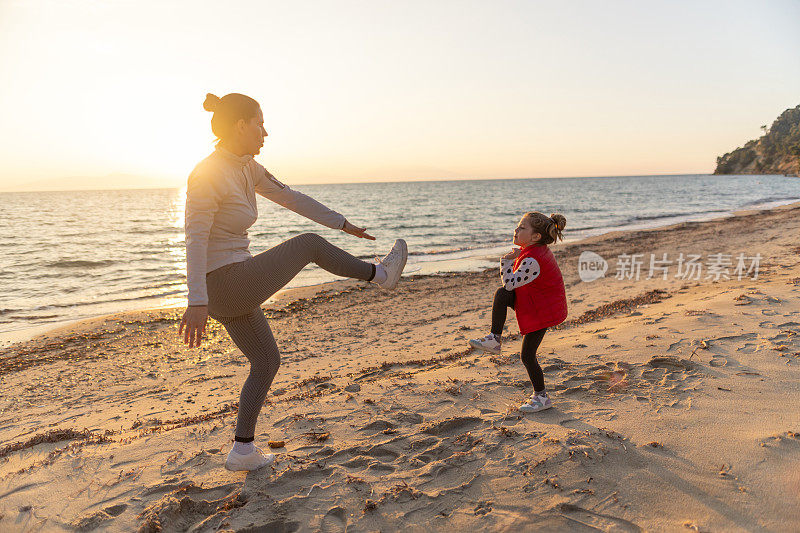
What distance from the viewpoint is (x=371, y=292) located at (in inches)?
506

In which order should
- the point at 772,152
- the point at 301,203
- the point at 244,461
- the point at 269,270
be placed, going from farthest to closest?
the point at 772,152
the point at 301,203
the point at 244,461
the point at 269,270

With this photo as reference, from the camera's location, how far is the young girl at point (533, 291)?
3.76 m

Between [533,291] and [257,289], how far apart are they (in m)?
2.24

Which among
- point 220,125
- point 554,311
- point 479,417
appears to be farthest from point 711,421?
point 220,125

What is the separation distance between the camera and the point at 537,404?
3922 millimetres

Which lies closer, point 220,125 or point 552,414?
point 220,125

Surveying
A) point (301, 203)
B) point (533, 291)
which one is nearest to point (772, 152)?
point (533, 291)

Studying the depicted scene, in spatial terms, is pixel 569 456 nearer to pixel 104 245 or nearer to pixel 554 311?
pixel 554 311

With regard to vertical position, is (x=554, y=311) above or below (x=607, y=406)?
above

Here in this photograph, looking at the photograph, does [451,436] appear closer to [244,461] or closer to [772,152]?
[244,461]

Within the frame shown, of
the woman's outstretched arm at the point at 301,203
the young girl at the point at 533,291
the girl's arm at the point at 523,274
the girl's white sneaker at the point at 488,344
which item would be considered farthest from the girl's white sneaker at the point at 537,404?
the woman's outstretched arm at the point at 301,203

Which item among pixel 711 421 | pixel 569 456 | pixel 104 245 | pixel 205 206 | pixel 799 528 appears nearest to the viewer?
pixel 799 528

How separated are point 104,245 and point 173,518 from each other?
2744 centimetres

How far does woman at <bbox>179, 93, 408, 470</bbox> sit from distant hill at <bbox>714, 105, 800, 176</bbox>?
137 m
